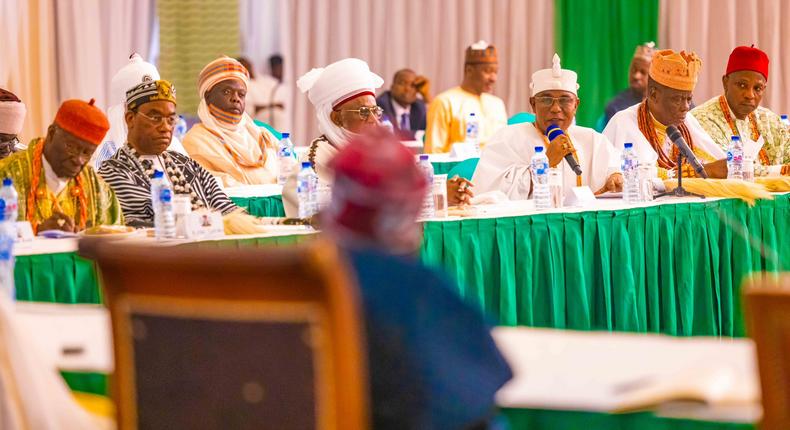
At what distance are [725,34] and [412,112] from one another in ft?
8.59

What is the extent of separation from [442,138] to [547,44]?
2.32m

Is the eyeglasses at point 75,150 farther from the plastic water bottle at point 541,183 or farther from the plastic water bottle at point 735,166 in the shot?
the plastic water bottle at point 735,166

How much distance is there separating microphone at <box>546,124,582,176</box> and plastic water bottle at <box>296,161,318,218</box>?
111 centimetres

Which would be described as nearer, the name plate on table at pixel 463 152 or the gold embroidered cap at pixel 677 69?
the gold embroidered cap at pixel 677 69

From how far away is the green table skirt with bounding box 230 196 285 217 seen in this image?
19.5ft

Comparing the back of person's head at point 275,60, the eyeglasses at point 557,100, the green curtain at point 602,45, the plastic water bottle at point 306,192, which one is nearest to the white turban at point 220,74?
the eyeglasses at point 557,100

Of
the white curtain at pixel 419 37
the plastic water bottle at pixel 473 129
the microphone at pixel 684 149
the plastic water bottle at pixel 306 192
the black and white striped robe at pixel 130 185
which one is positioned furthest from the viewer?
the white curtain at pixel 419 37

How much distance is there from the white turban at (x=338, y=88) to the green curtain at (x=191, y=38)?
6576 mm

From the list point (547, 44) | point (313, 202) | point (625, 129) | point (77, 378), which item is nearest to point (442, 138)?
point (547, 44)

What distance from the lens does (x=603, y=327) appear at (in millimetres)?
4637

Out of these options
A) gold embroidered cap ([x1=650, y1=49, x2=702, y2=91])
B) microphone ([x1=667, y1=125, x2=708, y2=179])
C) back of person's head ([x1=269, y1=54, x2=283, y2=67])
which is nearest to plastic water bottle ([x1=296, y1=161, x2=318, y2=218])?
microphone ([x1=667, y1=125, x2=708, y2=179])

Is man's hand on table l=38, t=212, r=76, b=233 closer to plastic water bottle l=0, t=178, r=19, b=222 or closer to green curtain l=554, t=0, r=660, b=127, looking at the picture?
plastic water bottle l=0, t=178, r=19, b=222

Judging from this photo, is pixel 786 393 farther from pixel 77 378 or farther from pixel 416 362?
pixel 77 378

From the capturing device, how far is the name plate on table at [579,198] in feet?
16.5
